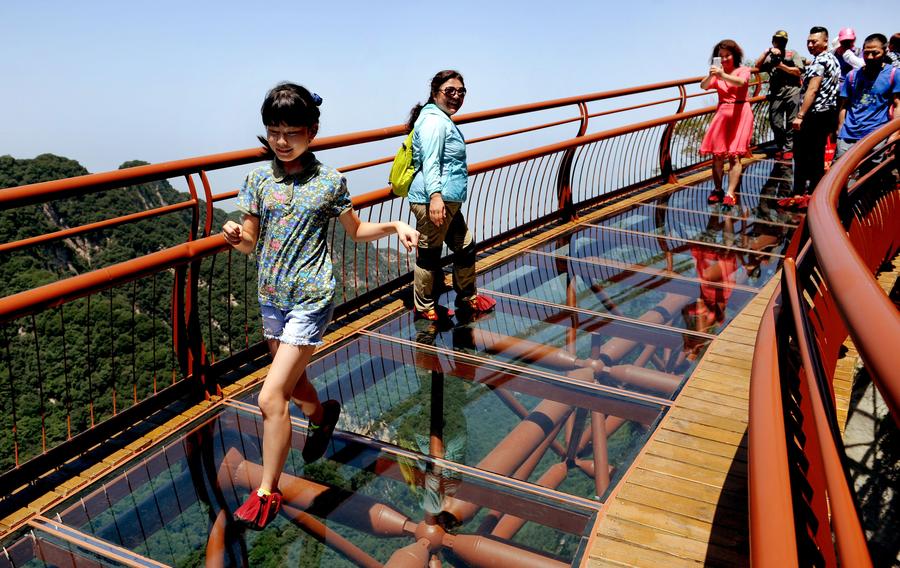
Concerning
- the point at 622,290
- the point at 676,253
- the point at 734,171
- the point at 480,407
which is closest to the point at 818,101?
the point at 734,171

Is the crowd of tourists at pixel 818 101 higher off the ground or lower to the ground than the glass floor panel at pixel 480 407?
higher

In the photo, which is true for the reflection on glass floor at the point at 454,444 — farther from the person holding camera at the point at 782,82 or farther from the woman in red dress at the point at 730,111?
the person holding camera at the point at 782,82

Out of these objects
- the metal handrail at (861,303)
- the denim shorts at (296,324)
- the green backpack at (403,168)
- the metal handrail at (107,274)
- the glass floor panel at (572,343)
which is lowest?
the glass floor panel at (572,343)

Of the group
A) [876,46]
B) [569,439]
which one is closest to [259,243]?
[569,439]

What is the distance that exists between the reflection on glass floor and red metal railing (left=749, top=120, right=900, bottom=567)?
1.06 metres

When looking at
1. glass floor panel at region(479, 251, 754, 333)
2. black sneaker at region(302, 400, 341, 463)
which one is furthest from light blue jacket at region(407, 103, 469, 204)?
black sneaker at region(302, 400, 341, 463)

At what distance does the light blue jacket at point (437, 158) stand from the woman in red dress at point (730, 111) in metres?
4.35

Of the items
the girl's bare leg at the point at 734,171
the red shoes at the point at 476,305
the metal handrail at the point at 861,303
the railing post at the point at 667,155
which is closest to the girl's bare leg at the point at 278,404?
the metal handrail at the point at 861,303

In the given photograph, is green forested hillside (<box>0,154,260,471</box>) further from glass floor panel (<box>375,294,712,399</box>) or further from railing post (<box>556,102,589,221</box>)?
glass floor panel (<box>375,294,712,399</box>)

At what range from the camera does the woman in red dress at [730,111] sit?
834cm

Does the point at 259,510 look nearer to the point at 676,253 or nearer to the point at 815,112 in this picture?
the point at 676,253

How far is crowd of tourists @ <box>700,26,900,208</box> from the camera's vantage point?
7477 mm

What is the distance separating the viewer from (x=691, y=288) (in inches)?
259

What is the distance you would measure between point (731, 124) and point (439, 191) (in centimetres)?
511
